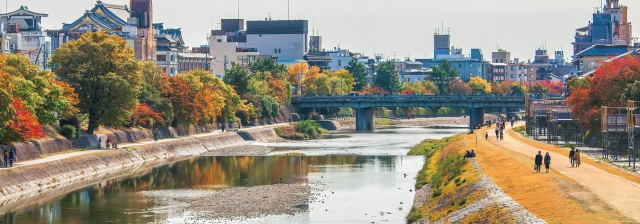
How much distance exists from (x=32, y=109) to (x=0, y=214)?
19237mm

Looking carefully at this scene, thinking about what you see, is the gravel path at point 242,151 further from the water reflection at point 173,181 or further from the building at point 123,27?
the building at point 123,27

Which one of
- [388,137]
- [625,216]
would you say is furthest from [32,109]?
[388,137]

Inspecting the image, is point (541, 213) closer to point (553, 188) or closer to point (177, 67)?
point (553, 188)

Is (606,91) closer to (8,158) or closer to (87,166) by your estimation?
(87,166)

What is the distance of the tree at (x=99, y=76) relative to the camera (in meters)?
96.6

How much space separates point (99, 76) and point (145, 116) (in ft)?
43.4

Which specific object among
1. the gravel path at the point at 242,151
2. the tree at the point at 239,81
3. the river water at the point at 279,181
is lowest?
the river water at the point at 279,181

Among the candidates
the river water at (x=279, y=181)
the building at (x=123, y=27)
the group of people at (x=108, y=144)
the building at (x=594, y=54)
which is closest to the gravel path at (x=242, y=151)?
the river water at (x=279, y=181)

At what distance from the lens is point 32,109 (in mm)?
76625

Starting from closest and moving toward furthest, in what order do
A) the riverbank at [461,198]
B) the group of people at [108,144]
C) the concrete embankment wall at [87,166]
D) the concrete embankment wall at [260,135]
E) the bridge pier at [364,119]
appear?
the riverbank at [461,198] → the concrete embankment wall at [87,166] → the group of people at [108,144] → the concrete embankment wall at [260,135] → the bridge pier at [364,119]

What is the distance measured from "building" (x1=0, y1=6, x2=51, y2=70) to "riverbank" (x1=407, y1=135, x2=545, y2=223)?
83.0 meters

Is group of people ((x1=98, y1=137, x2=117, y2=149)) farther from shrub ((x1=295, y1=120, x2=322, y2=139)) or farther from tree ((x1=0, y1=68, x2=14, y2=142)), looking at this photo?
shrub ((x1=295, y1=120, x2=322, y2=139))

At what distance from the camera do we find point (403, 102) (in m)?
172

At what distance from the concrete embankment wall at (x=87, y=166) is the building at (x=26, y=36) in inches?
1562
